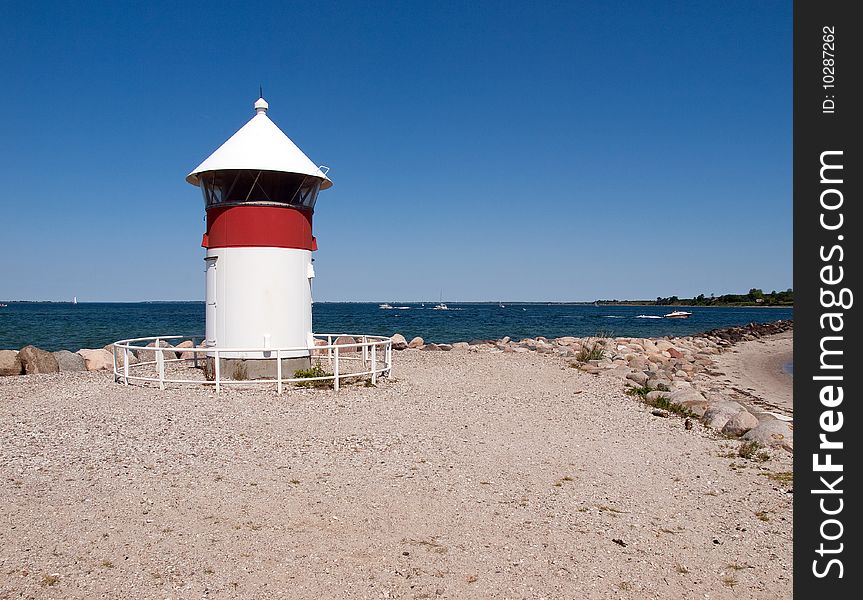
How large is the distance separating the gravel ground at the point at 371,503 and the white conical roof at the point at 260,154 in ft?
16.5

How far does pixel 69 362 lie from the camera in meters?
18.9

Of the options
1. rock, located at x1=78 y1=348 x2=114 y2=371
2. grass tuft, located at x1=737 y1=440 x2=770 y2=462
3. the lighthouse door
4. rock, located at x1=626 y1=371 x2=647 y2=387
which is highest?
the lighthouse door

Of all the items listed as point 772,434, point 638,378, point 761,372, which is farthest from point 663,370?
point 772,434

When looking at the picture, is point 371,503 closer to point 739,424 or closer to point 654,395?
point 739,424

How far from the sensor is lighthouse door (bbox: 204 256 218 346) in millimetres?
14266

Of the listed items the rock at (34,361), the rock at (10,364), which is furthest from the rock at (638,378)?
the rock at (10,364)

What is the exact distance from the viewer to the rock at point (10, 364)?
17.4 meters

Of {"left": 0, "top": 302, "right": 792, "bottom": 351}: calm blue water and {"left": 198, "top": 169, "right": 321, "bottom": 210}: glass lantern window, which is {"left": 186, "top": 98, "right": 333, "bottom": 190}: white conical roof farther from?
{"left": 0, "top": 302, "right": 792, "bottom": 351}: calm blue water

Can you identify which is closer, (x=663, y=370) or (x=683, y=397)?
(x=683, y=397)

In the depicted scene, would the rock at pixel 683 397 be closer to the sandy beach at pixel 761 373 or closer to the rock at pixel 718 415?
the rock at pixel 718 415

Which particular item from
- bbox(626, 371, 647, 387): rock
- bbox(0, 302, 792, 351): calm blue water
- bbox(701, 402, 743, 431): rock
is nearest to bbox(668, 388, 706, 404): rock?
bbox(701, 402, 743, 431): rock

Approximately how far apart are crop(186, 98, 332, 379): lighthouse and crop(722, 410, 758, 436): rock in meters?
8.30

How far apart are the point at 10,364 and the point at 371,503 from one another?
1494cm

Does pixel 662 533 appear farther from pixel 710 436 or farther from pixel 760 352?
pixel 760 352
